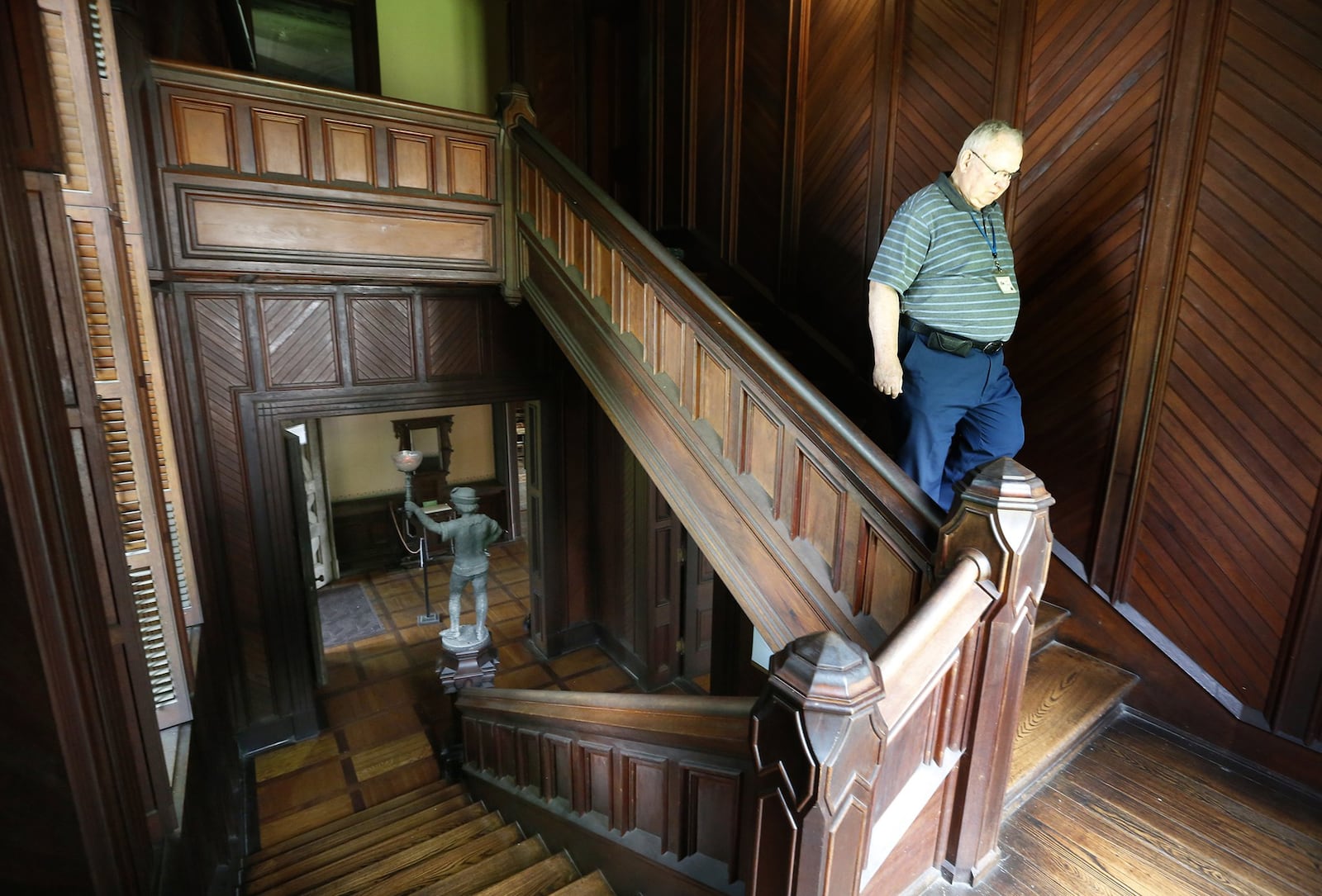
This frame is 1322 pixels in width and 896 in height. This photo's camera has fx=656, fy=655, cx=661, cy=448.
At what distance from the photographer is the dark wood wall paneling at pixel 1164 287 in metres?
1.83

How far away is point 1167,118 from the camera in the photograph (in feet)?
6.75

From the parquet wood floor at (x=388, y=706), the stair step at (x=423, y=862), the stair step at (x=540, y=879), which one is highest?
the stair step at (x=540, y=879)

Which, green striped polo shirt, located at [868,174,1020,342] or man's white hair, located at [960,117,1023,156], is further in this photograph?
green striped polo shirt, located at [868,174,1020,342]

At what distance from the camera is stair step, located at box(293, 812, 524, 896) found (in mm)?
2578

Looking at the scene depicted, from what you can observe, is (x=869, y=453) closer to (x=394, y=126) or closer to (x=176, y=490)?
(x=176, y=490)

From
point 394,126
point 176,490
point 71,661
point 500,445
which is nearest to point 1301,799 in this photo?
point 71,661

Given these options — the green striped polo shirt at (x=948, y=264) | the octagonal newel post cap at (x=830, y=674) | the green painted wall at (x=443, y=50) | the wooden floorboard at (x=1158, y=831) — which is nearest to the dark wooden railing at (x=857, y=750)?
the octagonal newel post cap at (x=830, y=674)

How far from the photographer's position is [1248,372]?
1.91m

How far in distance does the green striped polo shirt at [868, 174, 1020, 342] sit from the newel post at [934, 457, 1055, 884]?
2.22 feet

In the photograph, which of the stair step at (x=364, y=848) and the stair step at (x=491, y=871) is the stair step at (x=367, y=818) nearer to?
the stair step at (x=364, y=848)

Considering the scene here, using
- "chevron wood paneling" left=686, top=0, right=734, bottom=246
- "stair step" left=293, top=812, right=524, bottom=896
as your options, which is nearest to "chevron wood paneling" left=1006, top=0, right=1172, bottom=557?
"chevron wood paneling" left=686, top=0, right=734, bottom=246

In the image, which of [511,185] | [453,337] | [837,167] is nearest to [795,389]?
[837,167]

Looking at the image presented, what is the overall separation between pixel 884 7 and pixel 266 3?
4311mm

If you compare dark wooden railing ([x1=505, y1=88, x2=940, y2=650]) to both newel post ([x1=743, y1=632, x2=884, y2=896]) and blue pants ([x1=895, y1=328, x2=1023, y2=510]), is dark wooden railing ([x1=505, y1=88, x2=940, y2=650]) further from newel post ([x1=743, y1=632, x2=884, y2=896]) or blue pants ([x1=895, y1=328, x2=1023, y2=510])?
newel post ([x1=743, y1=632, x2=884, y2=896])
